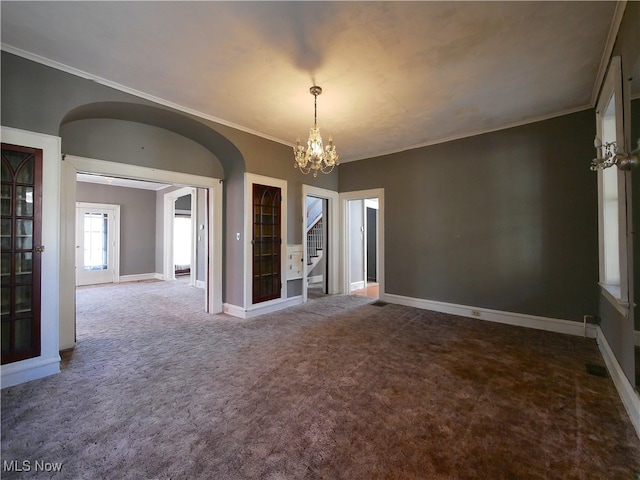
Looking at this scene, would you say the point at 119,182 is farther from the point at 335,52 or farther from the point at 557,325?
the point at 557,325

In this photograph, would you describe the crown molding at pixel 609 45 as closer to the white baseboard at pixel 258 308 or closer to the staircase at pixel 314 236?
the white baseboard at pixel 258 308

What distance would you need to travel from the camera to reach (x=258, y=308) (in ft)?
14.7

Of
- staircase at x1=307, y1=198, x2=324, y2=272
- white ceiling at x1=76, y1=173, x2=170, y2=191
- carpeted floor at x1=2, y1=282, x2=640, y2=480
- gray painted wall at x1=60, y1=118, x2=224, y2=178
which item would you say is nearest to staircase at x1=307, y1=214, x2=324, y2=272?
staircase at x1=307, y1=198, x2=324, y2=272

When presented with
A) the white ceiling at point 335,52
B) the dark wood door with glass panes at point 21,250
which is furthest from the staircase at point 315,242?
the dark wood door with glass panes at point 21,250

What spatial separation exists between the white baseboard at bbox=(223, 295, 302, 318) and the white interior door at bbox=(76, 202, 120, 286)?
5449 millimetres

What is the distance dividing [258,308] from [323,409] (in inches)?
105

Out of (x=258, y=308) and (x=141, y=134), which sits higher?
(x=141, y=134)

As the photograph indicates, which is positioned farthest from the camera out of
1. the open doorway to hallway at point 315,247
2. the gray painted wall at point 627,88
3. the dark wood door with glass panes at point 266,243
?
the open doorway to hallway at point 315,247

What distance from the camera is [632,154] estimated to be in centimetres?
187

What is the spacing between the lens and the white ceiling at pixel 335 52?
2023mm

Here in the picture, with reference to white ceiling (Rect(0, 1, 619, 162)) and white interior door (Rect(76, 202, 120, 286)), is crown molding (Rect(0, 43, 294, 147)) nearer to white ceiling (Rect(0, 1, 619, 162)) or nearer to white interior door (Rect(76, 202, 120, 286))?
white ceiling (Rect(0, 1, 619, 162))

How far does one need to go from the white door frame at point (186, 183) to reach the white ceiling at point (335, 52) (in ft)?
3.15

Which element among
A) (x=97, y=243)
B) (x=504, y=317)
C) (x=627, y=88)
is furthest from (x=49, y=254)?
(x=97, y=243)

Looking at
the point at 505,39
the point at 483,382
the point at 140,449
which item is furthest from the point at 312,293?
the point at 505,39
